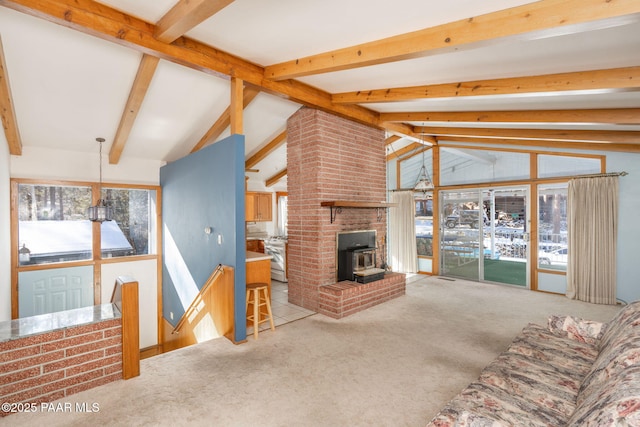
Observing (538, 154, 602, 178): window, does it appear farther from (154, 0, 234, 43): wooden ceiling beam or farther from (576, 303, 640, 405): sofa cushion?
(154, 0, 234, 43): wooden ceiling beam

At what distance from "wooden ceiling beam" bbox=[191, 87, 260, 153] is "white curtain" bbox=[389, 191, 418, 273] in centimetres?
463

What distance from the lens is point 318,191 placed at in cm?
477

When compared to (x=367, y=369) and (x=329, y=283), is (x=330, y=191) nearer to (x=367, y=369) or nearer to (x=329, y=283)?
(x=329, y=283)

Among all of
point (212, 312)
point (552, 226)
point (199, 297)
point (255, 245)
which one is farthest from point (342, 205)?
point (552, 226)

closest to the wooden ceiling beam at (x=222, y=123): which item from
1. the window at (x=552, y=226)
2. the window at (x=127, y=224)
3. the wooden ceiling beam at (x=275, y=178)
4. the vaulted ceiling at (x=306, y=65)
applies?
the vaulted ceiling at (x=306, y=65)

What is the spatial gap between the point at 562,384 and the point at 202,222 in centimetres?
425

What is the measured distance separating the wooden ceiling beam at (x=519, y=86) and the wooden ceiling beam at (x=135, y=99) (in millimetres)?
2532

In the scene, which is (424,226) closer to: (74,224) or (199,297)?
(199,297)

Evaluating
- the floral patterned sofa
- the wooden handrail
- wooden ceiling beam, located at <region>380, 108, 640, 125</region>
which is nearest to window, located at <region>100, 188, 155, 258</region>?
the wooden handrail

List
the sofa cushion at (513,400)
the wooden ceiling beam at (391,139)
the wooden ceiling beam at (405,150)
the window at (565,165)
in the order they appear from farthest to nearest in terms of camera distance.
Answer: the wooden ceiling beam at (405,150) < the wooden ceiling beam at (391,139) < the window at (565,165) < the sofa cushion at (513,400)

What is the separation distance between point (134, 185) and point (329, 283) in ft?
14.1

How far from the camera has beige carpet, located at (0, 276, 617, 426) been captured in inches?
91.4

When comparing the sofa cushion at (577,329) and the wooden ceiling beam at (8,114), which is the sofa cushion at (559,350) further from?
the wooden ceiling beam at (8,114)

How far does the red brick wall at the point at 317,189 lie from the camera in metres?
4.80
